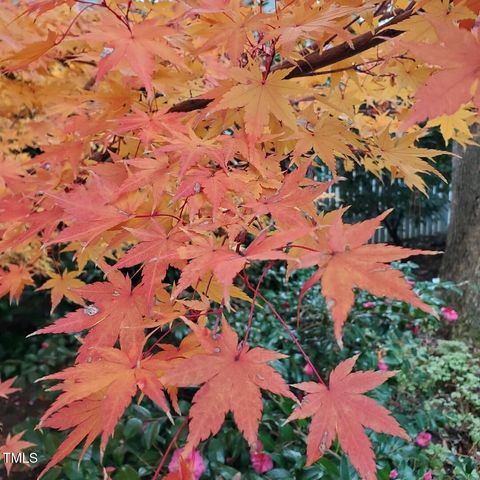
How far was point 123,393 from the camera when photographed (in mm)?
636

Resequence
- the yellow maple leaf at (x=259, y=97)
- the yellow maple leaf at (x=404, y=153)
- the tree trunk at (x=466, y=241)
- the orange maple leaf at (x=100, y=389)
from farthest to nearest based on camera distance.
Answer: the tree trunk at (x=466, y=241), the yellow maple leaf at (x=404, y=153), the yellow maple leaf at (x=259, y=97), the orange maple leaf at (x=100, y=389)

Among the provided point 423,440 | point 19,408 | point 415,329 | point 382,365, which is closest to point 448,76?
point 423,440

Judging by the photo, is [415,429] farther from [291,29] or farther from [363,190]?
[363,190]

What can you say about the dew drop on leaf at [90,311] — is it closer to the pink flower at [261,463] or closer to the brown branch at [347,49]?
the brown branch at [347,49]

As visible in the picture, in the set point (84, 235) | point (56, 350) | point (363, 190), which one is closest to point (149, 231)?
point (84, 235)

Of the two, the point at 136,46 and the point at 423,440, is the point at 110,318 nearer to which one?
Result: the point at 136,46

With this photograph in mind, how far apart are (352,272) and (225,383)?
7.6 inches

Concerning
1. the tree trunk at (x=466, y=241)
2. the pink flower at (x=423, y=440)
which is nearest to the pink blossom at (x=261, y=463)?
the pink flower at (x=423, y=440)

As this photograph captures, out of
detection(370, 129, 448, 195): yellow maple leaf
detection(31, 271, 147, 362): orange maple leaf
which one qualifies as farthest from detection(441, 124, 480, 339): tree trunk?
detection(31, 271, 147, 362): orange maple leaf

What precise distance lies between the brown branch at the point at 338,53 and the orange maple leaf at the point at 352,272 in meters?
0.38

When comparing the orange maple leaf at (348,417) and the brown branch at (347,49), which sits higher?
Answer: the brown branch at (347,49)

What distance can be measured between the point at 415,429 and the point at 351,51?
148 cm

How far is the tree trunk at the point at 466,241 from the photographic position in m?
3.08

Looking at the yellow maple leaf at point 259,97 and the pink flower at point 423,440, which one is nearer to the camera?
the yellow maple leaf at point 259,97
